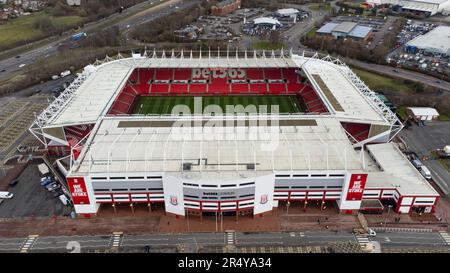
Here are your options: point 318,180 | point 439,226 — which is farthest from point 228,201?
point 439,226

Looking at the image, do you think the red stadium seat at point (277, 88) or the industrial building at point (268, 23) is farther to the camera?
the industrial building at point (268, 23)

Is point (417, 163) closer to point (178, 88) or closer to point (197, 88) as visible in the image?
point (197, 88)

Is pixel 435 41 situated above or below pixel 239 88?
above

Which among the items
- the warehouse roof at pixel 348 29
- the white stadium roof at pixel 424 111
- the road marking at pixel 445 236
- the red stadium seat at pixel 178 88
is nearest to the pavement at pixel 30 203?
the red stadium seat at pixel 178 88

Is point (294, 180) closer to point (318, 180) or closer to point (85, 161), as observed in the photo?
point (318, 180)

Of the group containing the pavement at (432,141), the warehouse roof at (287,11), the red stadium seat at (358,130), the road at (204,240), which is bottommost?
the road at (204,240)

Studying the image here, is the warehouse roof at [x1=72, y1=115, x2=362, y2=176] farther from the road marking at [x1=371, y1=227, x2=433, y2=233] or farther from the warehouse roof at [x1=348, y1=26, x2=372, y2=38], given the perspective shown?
the warehouse roof at [x1=348, y1=26, x2=372, y2=38]

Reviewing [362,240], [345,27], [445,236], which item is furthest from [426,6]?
[362,240]

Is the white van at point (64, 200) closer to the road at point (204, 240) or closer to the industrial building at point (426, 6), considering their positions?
the road at point (204, 240)
